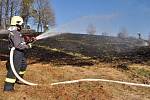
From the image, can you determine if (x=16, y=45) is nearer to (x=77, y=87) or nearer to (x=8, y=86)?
(x=8, y=86)

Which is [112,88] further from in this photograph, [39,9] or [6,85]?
→ [39,9]

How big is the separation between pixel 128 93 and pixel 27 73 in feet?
11.2

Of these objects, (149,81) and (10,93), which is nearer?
(10,93)

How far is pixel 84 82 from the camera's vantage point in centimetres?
1059

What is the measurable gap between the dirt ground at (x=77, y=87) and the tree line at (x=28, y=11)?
31359mm

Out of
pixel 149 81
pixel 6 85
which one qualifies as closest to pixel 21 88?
pixel 6 85

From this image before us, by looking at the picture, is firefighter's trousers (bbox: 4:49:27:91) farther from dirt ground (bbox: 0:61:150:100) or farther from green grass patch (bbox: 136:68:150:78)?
green grass patch (bbox: 136:68:150:78)

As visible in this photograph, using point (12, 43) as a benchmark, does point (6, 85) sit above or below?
below

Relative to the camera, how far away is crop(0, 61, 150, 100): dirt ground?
9.36 m

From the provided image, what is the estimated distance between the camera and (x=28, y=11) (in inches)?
2008

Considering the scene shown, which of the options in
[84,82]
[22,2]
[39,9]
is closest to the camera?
[84,82]

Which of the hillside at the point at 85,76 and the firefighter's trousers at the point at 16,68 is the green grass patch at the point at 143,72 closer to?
the hillside at the point at 85,76

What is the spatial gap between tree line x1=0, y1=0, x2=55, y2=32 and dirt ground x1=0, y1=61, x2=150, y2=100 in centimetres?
3136

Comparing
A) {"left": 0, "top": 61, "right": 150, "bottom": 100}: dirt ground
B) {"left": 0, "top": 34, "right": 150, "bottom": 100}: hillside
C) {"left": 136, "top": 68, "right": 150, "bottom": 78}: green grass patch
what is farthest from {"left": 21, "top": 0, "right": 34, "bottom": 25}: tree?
{"left": 136, "top": 68, "right": 150, "bottom": 78}: green grass patch
